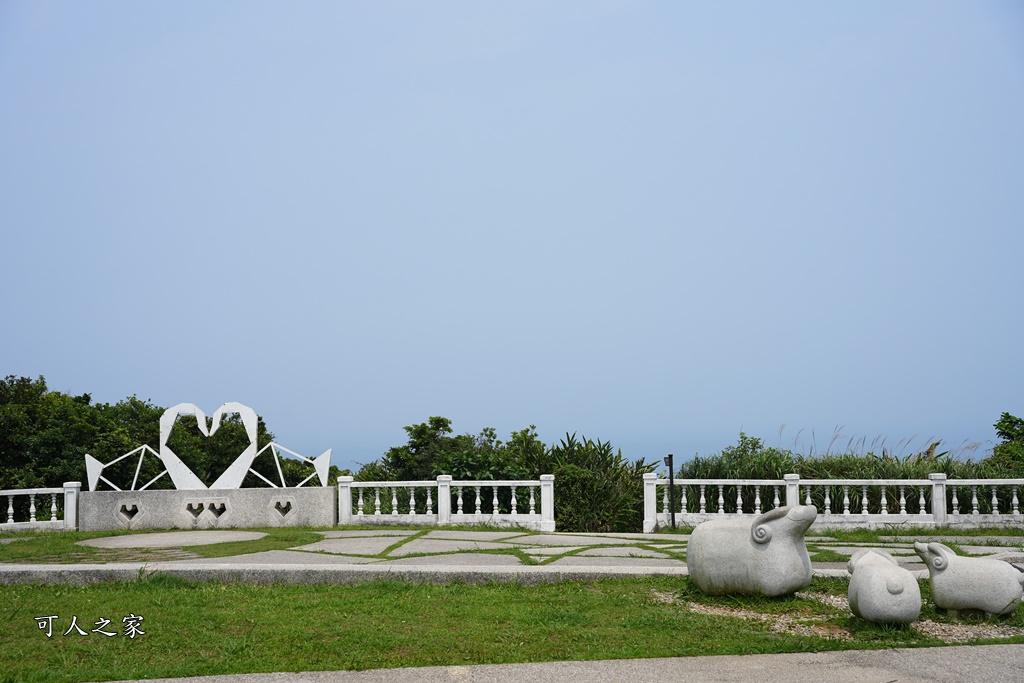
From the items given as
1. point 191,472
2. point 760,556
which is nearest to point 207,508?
point 191,472

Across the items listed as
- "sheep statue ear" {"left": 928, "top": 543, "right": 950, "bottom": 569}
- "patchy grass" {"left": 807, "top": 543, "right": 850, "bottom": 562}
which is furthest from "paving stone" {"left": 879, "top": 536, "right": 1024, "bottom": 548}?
"sheep statue ear" {"left": 928, "top": 543, "right": 950, "bottom": 569}

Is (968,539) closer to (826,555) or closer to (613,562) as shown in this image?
(826,555)

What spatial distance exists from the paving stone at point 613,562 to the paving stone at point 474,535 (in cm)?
211

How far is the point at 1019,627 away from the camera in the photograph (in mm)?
6680

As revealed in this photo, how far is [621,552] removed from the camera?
1070 cm

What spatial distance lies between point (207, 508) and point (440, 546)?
4.73 meters

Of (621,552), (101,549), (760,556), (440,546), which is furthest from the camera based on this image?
(440,546)

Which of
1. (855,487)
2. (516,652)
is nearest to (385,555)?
(516,652)

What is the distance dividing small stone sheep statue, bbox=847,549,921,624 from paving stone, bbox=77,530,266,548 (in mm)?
8214

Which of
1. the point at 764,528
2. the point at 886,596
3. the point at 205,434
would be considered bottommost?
the point at 886,596

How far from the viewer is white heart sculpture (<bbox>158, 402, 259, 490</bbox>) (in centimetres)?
1449

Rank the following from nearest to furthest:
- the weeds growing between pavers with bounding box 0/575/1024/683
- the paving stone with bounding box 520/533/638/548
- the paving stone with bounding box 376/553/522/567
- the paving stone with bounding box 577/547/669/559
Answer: the weeds growing between pavers with bounding box 0/575/1024/683
the paving stone with bounding box 376/553/522/567
the paving stone with bounding box 577/547/669/559
the paving stone with bounding box 520/533/638/548

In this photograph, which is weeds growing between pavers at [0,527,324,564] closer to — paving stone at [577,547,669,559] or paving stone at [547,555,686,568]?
paving stone at [547,555,686,568]

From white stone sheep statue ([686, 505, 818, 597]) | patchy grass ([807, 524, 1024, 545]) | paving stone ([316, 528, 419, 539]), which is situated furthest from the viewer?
paving stone ([316, 528, 419, 539])
